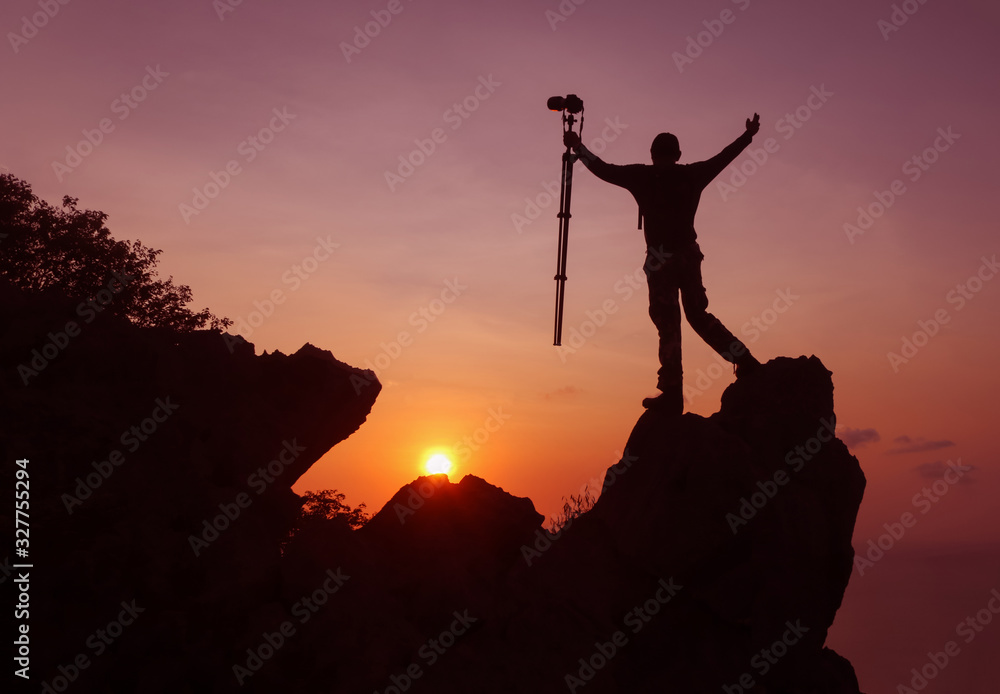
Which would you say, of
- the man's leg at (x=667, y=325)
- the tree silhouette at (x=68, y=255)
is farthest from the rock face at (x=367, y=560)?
the tree silhouette at (x=68, y=255)

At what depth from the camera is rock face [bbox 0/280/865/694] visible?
9.70 meters

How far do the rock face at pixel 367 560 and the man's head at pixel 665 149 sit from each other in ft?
11.7

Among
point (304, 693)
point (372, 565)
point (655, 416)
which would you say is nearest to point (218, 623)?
point (304, 693)

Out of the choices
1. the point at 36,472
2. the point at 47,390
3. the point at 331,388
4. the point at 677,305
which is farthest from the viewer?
the point at 331,388

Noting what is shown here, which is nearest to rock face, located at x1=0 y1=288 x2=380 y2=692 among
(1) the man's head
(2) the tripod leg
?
(2) the tripod leg

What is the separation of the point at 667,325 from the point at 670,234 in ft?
4.47

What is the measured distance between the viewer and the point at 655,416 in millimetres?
11305

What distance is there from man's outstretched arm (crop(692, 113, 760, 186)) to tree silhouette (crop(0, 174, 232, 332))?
1849 cm

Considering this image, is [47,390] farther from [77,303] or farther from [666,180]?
[666,180]

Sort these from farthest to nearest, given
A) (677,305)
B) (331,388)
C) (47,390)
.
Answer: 1. (331,388)
2. (677,305)
3. (47,390)

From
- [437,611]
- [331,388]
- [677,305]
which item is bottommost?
[437,611]

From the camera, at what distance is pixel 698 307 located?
11.1m

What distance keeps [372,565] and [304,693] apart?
205cm

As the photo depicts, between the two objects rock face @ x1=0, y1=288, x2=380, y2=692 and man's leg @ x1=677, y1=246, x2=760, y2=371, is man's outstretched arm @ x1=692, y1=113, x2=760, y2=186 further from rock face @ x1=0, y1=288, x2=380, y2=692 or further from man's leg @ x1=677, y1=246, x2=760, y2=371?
rock face @ x1=0, y1=288, x2=380, y2=692
